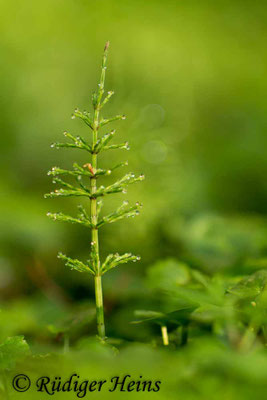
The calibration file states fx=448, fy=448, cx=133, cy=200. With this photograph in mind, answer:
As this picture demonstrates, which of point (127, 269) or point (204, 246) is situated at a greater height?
point (204, 246)

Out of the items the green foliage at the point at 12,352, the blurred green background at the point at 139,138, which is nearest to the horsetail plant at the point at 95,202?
the green foliage at the point at 12,352

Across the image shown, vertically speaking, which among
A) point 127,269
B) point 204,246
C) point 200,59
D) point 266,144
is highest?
point 200,59

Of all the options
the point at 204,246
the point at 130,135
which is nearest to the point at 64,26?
the point at 130,135

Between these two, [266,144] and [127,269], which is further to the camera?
[266,144]

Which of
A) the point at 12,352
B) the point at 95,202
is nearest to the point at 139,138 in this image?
the point at 95,202

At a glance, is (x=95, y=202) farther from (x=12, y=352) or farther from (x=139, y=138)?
(x=139, y=138)

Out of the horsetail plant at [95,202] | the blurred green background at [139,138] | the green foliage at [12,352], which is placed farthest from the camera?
the blurred green background at [139,138]

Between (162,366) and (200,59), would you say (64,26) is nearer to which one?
(200,59)

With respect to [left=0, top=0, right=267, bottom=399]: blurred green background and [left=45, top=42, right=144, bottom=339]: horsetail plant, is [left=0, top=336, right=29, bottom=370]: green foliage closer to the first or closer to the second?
[left=45, top=42, right=144, bottom=339]: horsetail plant

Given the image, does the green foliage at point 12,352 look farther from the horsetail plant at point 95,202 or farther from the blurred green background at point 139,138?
the blurred green background at point 139,138

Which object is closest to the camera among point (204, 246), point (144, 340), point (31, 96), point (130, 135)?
point (144, 340)
